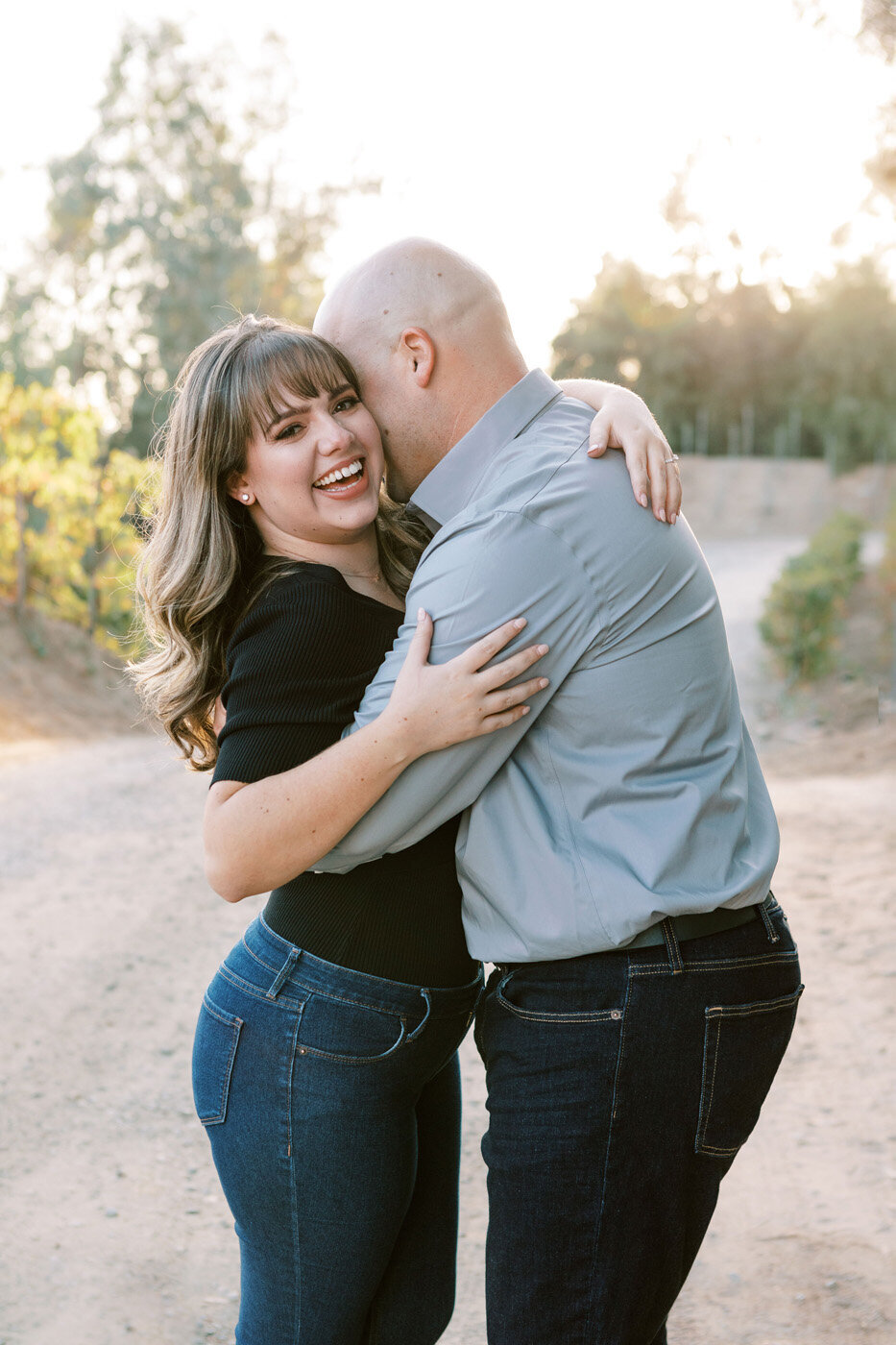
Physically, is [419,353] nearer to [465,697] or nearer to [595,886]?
[465,697]

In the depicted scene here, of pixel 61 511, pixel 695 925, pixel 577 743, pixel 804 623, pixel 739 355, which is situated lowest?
pixel 739 355

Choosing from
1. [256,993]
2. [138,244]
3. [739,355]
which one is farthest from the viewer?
[739,355]

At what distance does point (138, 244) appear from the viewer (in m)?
18.4

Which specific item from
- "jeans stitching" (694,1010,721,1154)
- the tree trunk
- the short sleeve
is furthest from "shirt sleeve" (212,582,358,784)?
the tree trunk

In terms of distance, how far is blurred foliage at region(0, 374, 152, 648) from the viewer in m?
12.0

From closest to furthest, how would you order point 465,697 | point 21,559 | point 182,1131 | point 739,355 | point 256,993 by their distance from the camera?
1. point 465,697
2. point 256,993
3. point 182,1131
4. point 21,559
5. point 739,355

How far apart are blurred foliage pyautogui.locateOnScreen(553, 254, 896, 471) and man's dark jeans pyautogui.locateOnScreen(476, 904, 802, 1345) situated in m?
43.1

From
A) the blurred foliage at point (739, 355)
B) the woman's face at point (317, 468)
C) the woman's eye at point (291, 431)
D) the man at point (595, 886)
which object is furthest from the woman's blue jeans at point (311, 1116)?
the blurred foliage at point (739, 355)

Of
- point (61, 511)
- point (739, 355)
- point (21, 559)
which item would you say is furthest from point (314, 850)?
point (739, 355)

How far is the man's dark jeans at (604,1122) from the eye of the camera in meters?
1.63

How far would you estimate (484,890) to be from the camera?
1.69 meters

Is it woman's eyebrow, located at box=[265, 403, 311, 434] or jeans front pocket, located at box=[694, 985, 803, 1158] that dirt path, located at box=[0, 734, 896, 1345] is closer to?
jeans front pocket, located at box=[694, 985, 803, 1158]

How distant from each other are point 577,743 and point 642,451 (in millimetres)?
449

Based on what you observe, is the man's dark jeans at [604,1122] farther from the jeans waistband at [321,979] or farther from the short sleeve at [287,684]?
the short sleeve at [287,684]
